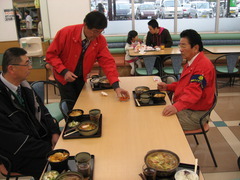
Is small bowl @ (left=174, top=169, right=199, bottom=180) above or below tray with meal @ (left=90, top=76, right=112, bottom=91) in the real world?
below

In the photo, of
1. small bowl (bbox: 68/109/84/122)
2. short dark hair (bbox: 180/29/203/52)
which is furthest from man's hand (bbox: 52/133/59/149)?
short dark hair (bbox: 180/29/203/52)

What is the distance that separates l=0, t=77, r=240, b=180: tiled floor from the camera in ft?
8.38

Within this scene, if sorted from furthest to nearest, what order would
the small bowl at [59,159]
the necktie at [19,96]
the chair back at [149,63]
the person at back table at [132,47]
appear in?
the person at back table at [132,47]
the chair back at [149,63]
the necktie at [19,96]
the small bowl at [59,159]

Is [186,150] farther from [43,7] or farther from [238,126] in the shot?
[43,7]

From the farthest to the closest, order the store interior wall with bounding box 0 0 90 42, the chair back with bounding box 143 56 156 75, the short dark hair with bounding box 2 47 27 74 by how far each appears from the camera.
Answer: the store interior wall with bounding box 0 0 90 42 < the chair back with bounding box 143 56 156 75 < the short dark hair with bounding box 2 47 27 74

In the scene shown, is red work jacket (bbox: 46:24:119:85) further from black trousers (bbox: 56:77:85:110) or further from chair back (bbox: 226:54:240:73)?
chair back (bbox: 226:54:240:73)

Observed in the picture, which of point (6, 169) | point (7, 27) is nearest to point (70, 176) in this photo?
point (6, 169)

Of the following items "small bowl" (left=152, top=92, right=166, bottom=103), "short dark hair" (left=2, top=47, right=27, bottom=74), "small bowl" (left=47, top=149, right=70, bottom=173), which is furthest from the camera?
"small bowl" (left=152, top=92, right=166, bottom=103)

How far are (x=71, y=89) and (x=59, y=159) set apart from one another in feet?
→ 4.48

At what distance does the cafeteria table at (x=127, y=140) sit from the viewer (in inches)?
54.6

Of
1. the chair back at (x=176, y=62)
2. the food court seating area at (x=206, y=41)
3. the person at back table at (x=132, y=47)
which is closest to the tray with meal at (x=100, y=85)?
the chair back at (x=176, y=62)

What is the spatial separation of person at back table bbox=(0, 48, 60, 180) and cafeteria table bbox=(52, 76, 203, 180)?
27 cm

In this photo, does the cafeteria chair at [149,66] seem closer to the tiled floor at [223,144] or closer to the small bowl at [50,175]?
the tiled floor at [223,144]

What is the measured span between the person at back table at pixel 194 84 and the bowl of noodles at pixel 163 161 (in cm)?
73
